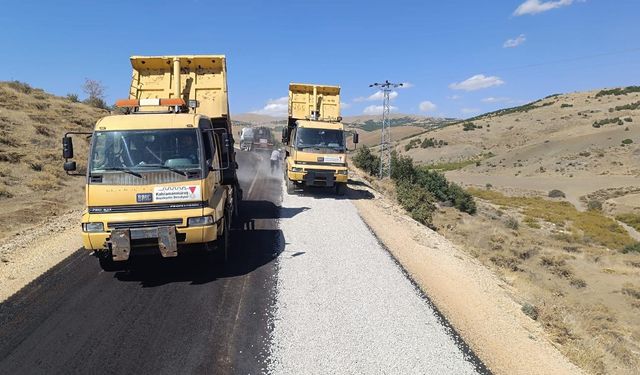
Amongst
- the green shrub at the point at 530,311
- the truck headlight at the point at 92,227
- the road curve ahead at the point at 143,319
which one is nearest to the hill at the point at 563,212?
the green shrub at the point at 530,311

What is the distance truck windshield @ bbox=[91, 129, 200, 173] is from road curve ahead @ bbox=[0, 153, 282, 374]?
2.11 m

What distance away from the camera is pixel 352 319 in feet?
21.2

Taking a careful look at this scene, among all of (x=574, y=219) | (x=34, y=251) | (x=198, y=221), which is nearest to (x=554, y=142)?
(x=574, y=219)

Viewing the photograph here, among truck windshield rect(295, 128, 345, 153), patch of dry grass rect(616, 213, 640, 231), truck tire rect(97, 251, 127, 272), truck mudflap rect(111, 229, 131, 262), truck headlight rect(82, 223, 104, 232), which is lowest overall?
patch of dry grass rect(616, 213, 640, 231)

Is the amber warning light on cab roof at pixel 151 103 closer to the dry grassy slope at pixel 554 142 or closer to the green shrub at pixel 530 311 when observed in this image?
the green shrub at pixel 530 311

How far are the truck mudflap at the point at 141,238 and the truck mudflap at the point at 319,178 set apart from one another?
974cm

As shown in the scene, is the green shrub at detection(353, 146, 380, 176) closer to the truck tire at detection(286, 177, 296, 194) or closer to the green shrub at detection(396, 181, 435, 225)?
the green shrub at detection(396, 181, 435, 225)

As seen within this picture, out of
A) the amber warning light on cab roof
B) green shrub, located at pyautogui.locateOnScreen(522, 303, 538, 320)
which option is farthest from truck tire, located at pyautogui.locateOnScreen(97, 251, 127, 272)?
green shrub, located at pyautogui.locateOnScreen(522, 303, 538, 320)

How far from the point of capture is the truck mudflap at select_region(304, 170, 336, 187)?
16.6 m

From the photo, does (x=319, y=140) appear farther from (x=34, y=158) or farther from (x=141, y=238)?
(x=34, y=158)

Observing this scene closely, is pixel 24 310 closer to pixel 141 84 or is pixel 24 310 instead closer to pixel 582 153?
pixel 141 84

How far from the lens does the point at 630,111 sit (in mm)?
88375

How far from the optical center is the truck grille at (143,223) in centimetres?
699

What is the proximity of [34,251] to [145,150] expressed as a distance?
14.5ft
